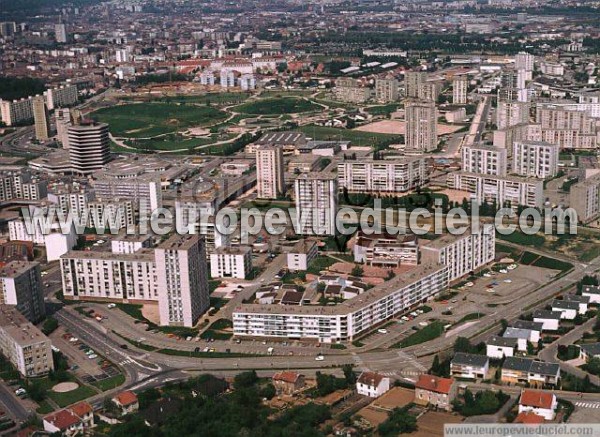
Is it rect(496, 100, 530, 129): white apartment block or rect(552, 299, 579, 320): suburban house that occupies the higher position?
rect(496, 100, 530, 129): white apartment block

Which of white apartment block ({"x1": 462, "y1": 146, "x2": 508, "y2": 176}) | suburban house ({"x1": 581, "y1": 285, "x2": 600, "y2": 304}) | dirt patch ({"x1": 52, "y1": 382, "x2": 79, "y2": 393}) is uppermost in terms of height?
white apartment block ({"x1": 462, "y1": 146, "x2": 508, "y2": 176})

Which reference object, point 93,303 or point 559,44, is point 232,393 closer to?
point 93,303

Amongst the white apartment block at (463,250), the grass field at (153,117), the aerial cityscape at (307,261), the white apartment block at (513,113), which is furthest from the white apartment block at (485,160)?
the grass field at (153,117)

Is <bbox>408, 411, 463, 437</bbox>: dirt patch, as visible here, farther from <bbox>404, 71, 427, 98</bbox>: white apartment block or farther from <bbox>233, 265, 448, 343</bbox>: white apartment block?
<bbox>404, 71, 427, 98</bbox>: white apartment block

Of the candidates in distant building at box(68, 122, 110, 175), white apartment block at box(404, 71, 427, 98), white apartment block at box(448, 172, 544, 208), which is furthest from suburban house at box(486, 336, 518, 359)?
white apartment block at box(404, 71, 427, 98)

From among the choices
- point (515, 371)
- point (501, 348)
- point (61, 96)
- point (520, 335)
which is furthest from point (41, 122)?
point (515, 371)

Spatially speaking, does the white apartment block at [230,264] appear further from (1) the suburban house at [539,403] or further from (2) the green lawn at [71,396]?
(1) the suburban house at [539,403]
